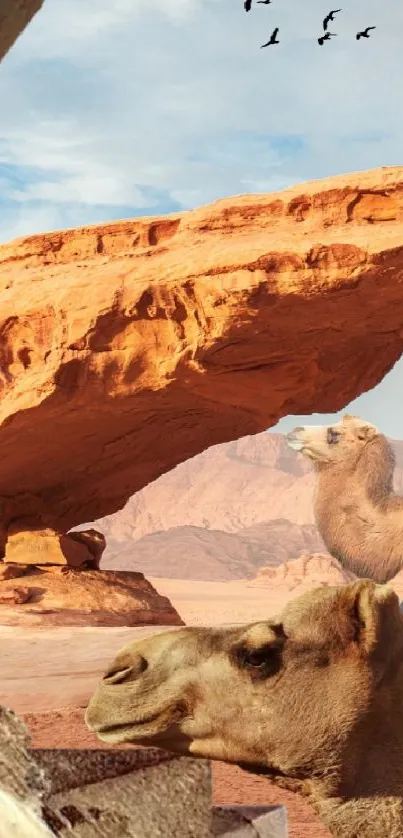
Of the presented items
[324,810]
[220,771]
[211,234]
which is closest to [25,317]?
[211,234]

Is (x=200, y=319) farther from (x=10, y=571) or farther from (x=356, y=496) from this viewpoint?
(x=10, y=571)

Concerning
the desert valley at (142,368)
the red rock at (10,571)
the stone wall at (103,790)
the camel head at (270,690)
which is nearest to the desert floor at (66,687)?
the desert valley at (142,368)

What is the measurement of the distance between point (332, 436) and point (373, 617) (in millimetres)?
7773

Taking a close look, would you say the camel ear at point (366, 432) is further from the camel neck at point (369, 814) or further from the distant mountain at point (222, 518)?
the distant mountain at point (222, 518)

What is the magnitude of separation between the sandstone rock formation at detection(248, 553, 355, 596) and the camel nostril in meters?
27.6

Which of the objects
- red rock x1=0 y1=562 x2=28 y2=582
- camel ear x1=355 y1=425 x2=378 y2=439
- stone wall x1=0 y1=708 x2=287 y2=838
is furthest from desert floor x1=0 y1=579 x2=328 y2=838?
stone wall x1=0 y1=708 x2=287 y2=838

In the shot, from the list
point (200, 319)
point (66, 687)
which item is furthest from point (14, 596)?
point (200, 319)

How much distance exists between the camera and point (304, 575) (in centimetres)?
3188

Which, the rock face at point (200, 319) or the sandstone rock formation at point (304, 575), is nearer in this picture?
the rock face at point (200, 319)

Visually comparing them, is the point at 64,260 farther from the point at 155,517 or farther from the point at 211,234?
the point at 155,517

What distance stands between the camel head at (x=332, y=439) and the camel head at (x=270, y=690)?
7.65 meters

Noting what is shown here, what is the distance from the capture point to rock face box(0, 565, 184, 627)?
11.2 meters

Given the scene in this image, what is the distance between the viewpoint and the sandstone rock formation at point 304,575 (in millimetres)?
29938

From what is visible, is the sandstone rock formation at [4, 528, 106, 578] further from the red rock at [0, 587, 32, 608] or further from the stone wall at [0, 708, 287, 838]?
the stone wall at [0, 708, 287, 838]
